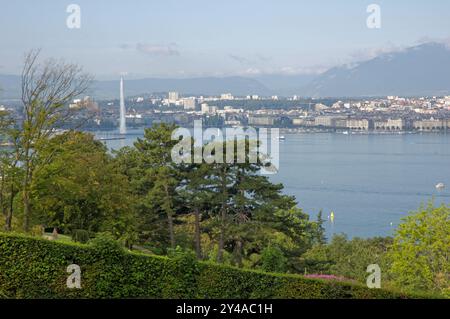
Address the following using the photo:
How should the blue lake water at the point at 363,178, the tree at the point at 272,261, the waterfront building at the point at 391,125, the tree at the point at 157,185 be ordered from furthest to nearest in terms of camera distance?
the waterfront building at the point at 391,125 < the blue lake water at the point at 363,178 < the tree at the point at 157,185 < the tree at the point at 272,261

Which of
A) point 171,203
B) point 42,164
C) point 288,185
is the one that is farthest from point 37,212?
point 288,185

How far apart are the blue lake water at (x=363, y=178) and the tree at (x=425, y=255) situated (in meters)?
21.9

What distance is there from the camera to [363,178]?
54.0m

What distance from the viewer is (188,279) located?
302 inches

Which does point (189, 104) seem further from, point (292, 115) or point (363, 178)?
point (363, 178)

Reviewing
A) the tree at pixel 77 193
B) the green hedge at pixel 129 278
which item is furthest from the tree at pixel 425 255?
the green hedge at pixel 129 278

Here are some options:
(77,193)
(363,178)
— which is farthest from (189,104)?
(77,193)

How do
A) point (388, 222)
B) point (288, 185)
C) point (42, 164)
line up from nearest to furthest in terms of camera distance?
point (42, 164)
point (388, 222)
point (288, 185)

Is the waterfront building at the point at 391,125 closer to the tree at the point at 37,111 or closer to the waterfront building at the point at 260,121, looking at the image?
the waterfront building at the point at 260,121

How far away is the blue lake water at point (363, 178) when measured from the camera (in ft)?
129

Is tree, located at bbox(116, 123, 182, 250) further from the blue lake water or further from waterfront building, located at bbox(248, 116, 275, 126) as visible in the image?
waterfront building, located at bbox(248, 116, 275, 126)

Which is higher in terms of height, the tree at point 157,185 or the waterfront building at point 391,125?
the tree at point 157,185
